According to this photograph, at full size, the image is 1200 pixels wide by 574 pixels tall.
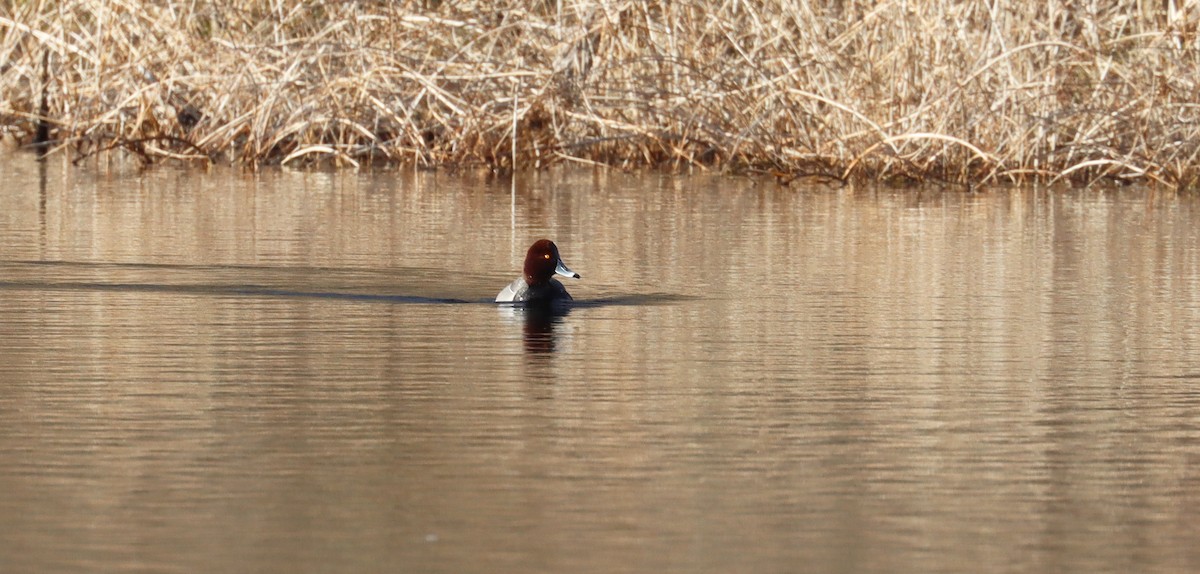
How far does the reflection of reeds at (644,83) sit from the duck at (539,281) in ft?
20.5

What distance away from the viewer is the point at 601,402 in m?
5.45

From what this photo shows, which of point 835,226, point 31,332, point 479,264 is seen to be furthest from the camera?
point 835,226

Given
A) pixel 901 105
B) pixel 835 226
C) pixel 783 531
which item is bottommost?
pixel 783 531

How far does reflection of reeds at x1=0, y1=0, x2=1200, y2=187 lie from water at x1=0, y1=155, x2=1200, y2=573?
3588 millimetres

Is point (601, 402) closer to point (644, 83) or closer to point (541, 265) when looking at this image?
point (541, 265)

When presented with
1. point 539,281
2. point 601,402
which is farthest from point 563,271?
point 601,402

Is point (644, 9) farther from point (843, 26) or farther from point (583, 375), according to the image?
point (583, 375)

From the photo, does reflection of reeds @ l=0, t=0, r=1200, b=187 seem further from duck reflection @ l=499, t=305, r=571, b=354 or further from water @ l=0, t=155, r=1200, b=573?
duck reflection @ l=499, t=305, r=571, b=354

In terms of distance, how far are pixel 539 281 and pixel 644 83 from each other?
792cm

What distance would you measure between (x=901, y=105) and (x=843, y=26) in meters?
1.19

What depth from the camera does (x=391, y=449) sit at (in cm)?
470

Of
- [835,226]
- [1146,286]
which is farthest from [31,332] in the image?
[835,226]

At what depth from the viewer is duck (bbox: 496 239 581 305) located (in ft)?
26.1

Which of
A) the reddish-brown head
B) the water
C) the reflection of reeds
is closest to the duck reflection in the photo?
the water
